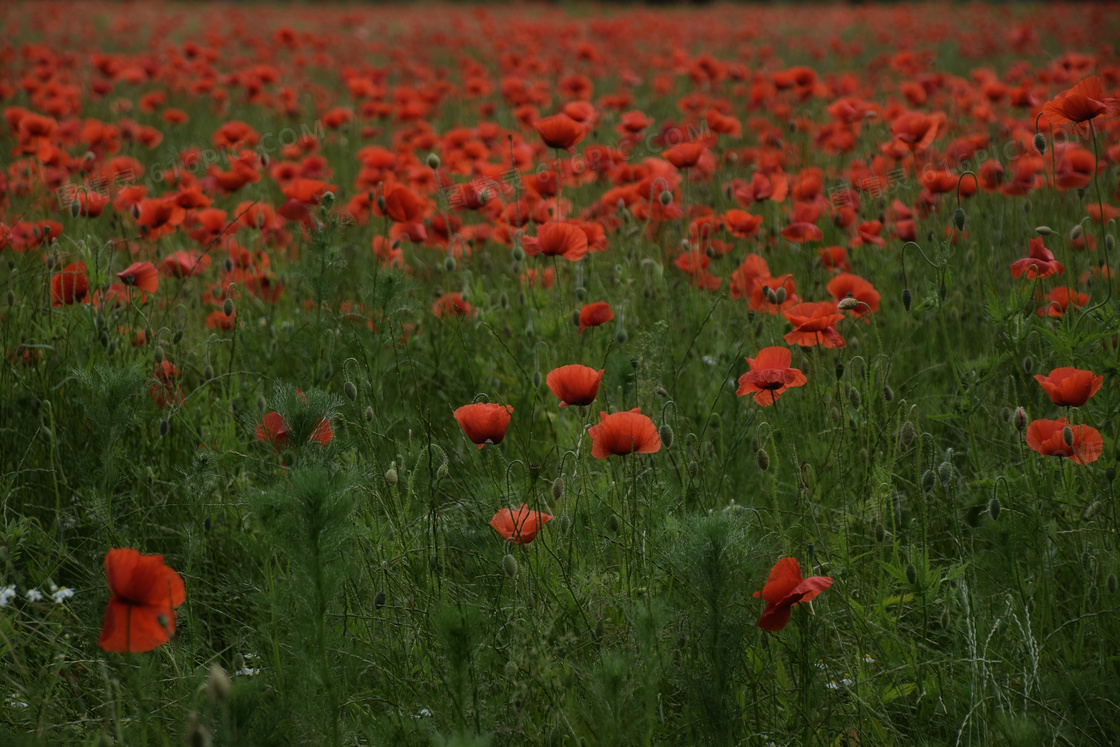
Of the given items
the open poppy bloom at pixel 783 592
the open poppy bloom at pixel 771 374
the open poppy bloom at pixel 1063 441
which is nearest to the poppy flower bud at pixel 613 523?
the open poppy bloom at pixel 771 374

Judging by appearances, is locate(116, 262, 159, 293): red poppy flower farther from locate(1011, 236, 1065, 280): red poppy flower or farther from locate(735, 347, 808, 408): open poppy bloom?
locate(1011, 236, 1065, 280): red poppy flower

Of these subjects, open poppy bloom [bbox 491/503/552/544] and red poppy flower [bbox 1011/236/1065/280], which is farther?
red poppy flower [bbox 1011/236/1065/280]

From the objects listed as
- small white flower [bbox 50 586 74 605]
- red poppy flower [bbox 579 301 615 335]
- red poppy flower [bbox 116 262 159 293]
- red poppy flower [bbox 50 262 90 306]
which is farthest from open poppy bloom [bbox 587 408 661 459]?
red poppy flower [bbox 50 262 90 306]

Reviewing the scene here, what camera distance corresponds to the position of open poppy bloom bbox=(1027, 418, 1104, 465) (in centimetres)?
174

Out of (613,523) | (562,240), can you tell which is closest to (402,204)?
(562,240)

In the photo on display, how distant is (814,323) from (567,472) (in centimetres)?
75

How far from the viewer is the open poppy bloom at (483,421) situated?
172 centimetres

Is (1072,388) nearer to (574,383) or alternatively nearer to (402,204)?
(574,383)

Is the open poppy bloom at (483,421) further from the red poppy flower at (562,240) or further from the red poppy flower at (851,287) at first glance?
the red poppy flower at (851,287)

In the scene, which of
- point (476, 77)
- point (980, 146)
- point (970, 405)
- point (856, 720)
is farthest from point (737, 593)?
point (476, 77)

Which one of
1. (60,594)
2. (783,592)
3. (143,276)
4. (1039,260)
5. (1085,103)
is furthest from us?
(143,276)

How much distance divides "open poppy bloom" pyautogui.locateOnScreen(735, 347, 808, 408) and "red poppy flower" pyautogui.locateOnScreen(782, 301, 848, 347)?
0.50 feet

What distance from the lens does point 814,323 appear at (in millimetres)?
1974

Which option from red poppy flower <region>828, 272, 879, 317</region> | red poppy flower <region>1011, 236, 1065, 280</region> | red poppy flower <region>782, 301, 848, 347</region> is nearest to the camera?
red poppy flower <region>782, 301, 848, 347</region>
